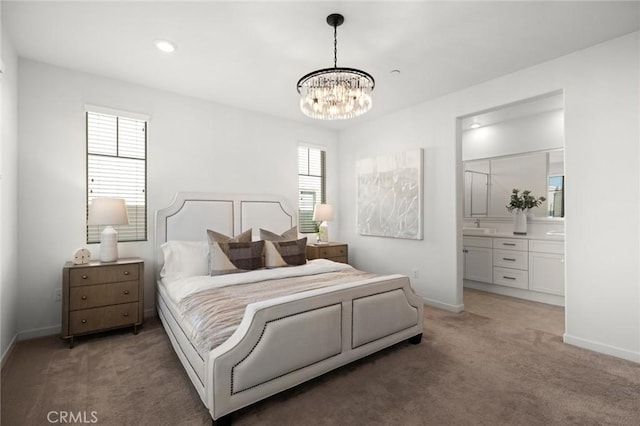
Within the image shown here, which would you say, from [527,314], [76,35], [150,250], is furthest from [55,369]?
[527,314]

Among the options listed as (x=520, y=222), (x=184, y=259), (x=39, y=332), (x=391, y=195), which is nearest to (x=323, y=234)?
(x=391, y=195)

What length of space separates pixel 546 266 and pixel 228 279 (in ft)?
13.5

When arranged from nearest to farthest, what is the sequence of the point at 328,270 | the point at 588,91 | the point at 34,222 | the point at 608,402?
the point at 608,402 < the point at 588,91 < the point at 34,222 < the point at 328,270

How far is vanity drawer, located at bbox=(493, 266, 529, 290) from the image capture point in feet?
14.3

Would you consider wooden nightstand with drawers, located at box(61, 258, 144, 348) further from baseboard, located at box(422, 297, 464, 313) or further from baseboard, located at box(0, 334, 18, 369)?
baseboard, located at box(422, 297, 464, 313)

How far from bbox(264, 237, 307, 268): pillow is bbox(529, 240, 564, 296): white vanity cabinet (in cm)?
322

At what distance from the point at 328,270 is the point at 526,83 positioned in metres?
2.80

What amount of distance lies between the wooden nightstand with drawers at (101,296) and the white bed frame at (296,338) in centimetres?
29

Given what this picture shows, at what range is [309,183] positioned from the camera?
5137 millimetres

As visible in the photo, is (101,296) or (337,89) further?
(101,296)

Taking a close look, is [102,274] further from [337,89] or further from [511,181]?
[511,181]

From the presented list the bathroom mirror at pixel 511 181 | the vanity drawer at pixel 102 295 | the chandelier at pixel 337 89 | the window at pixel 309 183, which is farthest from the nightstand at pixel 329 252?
the bathroom mirror at pixel 511 181

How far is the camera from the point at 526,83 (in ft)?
10.4

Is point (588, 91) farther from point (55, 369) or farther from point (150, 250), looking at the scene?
point (55, 369)
